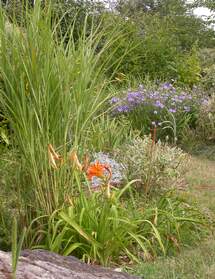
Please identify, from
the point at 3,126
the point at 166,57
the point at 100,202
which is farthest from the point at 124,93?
the point at 100,202

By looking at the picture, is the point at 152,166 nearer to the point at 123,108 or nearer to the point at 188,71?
A: the point at 123,108

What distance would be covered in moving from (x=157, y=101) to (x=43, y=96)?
7.29m

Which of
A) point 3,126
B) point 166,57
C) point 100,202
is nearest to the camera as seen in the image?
A: point 100,202

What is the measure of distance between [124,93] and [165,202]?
6.55 m

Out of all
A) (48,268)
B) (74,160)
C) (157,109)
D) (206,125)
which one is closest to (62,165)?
(74,160)

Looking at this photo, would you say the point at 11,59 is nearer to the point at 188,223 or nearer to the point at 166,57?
the point at 188,223

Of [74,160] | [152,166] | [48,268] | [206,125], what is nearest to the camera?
[48,268]

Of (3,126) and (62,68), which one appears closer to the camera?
(62,68)

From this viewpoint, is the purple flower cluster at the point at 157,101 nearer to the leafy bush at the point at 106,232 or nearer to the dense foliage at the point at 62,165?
the dense foliage at the point at 62,165

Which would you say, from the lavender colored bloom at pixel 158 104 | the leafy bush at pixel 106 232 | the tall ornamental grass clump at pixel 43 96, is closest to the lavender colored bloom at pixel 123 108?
the lavender colored bloom at pixel 158 104

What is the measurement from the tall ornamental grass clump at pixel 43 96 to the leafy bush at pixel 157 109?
6.46 m

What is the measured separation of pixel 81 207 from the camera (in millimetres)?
4730

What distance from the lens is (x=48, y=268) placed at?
283 centimetres

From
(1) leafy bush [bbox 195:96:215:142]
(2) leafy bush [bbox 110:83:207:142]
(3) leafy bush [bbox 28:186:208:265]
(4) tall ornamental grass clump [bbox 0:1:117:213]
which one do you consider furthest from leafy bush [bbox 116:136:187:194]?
(1) leafy bush [bbox 195:96:215:142]
